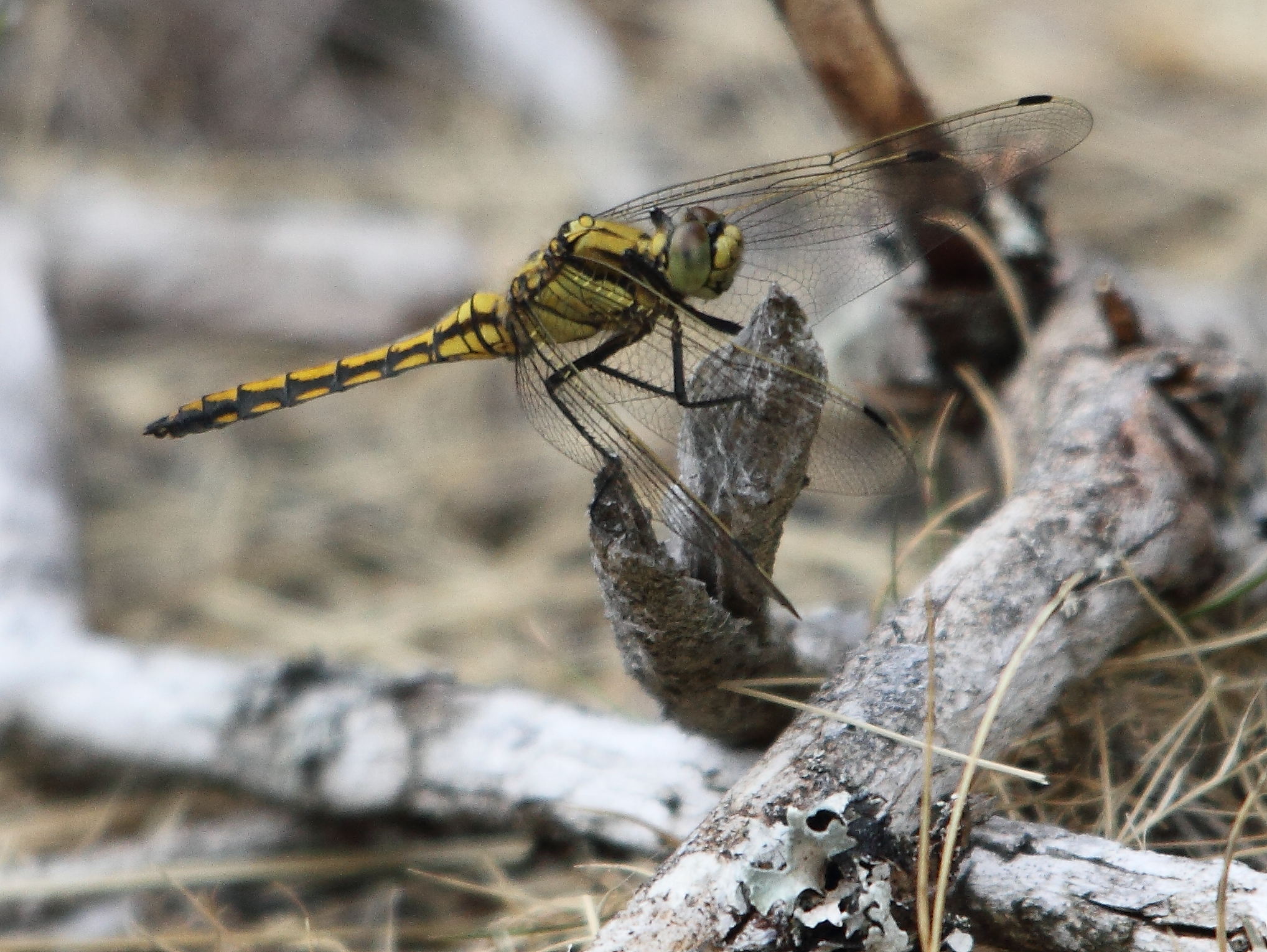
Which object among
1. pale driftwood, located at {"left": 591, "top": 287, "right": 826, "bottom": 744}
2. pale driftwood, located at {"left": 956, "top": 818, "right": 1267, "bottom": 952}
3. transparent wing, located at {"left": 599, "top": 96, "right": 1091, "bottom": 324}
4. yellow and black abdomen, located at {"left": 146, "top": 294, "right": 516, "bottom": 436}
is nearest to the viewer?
pale driftwood, located at {"left": 956, "top": 818, "right": 1267, "bottom": 952}

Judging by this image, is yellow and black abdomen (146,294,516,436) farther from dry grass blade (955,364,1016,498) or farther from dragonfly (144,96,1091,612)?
dry grass blade (955,364,1016,498)

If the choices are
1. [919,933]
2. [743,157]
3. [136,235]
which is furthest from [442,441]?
[919,933]

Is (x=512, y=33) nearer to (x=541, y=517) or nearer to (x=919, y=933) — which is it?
(x=541, y=517)

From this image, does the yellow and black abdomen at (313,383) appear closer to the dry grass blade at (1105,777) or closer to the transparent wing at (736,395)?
the transparent wing at (736,395)

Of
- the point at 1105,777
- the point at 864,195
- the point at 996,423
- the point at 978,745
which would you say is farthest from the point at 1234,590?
the point at 864,195

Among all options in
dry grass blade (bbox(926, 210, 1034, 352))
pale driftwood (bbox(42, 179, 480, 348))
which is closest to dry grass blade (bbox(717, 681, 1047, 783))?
dry grass blade (bbox(926, 210, 1034, 352))
